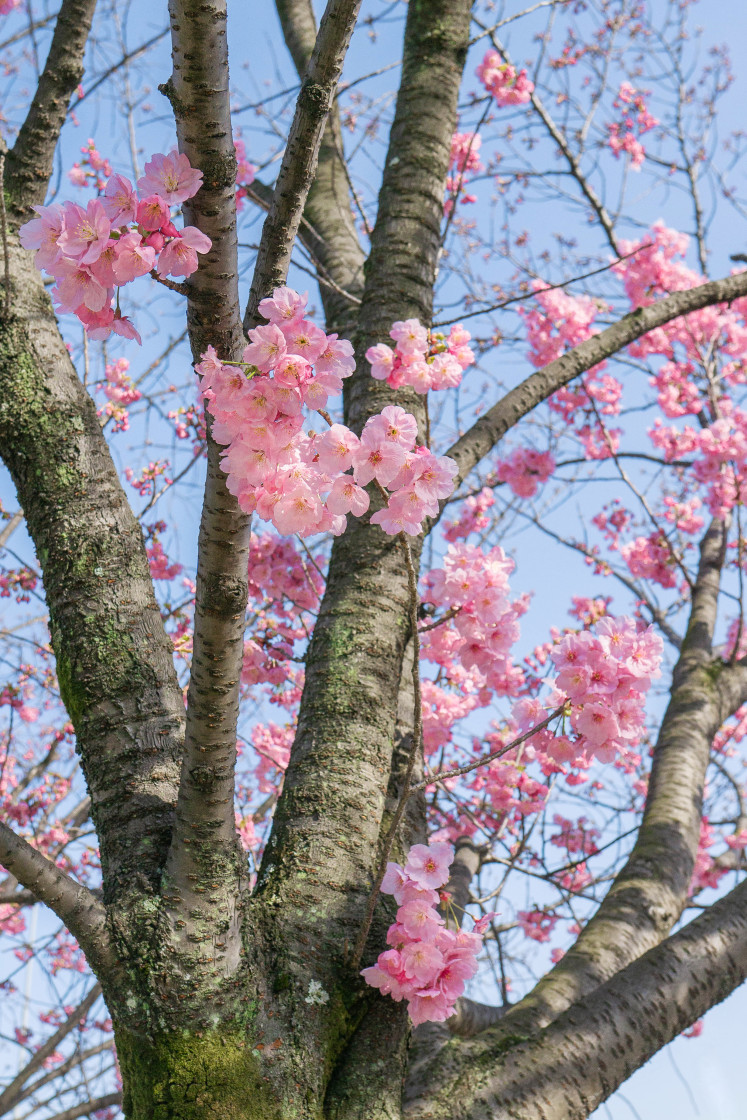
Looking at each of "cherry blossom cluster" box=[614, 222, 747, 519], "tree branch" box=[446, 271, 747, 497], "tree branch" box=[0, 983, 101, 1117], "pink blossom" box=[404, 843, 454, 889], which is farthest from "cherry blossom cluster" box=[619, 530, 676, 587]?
"tree branch" box=[0, 983, 101, 1117]

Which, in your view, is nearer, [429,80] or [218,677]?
[218,677]

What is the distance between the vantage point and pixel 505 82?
4160mm

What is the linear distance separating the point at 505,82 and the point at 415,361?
9.72 feet

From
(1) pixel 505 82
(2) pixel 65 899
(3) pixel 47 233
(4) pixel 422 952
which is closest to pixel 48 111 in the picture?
(3) pixel 47 233

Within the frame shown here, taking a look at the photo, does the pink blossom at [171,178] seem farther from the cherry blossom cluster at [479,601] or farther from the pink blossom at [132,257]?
the cherry blossom cluster at [479,601]

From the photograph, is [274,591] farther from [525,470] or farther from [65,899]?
[525,470]

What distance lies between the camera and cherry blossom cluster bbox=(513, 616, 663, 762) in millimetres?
1644

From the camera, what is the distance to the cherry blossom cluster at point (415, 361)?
2.03 meters

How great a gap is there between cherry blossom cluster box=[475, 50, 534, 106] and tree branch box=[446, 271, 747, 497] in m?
2.07

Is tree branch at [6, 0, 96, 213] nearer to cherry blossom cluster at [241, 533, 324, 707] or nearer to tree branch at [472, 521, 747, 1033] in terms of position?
cherry blossom cluster at [241, 533, 324, 707]

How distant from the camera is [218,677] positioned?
1194mm

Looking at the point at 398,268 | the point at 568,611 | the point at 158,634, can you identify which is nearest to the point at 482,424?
the point at 398,268

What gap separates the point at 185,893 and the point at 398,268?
1.88 m

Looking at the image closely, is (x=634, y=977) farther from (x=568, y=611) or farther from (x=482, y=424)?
(x=568, y=611)
